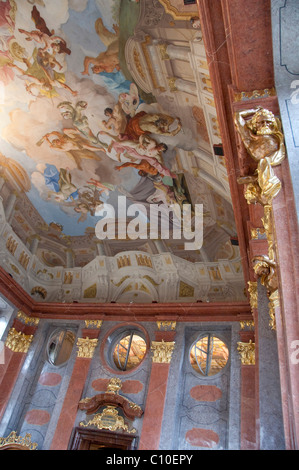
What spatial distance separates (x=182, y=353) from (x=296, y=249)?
7849 mm

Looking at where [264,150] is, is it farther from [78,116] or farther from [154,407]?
[154,407]

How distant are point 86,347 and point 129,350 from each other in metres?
1.30

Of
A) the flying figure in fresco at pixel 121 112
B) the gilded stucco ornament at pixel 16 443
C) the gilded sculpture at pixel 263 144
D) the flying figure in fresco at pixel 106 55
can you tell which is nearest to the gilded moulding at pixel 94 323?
the gilded stucco ornament at pixel 16 443

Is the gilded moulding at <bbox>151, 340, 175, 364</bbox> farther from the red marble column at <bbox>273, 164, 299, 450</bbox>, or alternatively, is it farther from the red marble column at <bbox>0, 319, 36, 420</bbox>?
the red marble column at <bbox>273, 164, 299, 450</bbox>

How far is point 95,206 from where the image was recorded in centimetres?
1182

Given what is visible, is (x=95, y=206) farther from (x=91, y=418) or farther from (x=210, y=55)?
(x=210, y=55)

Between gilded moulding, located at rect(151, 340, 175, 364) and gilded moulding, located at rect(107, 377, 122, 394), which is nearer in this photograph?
gilded moulding, located at rect(107, 377, 122, 394)

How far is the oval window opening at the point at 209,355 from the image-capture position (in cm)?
1028

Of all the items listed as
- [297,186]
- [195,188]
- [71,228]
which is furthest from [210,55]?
[71,228]

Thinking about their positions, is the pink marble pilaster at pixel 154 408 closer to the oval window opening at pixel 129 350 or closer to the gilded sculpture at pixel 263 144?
the oval window opening at pixel 129 350

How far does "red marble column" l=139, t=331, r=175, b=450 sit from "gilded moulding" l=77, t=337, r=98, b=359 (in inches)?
79.9

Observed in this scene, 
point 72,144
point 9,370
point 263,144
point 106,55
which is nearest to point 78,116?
point 72,144

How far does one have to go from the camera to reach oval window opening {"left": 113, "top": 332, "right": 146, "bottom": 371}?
1123cm

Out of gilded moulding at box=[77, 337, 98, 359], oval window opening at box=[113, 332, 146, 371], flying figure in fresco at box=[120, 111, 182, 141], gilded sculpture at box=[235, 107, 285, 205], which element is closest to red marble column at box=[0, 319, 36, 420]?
gilded moulding at box=[77, 337, 98, 359]
